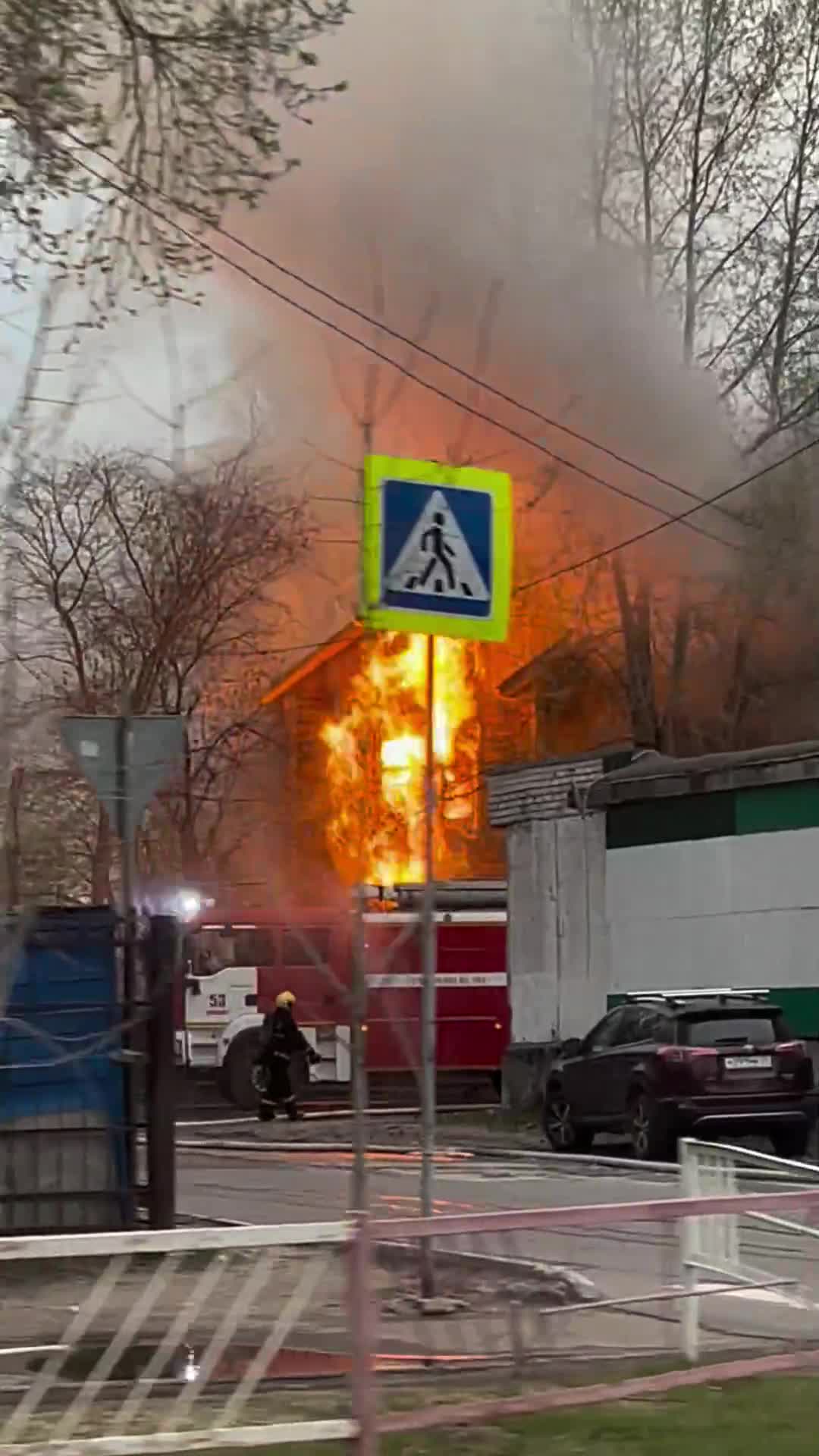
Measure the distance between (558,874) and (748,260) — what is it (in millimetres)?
9366

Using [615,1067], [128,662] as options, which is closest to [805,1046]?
[615,1067]

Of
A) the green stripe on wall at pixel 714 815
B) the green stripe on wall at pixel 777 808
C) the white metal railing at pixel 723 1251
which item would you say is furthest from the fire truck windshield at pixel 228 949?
the white metal railing at pixel 723 1251

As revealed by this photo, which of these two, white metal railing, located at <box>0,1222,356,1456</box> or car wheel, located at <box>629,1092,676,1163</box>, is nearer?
white metal railing, located at <box>0,1222,356,1456</box>

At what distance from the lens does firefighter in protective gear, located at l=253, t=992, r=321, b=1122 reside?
22.7 m

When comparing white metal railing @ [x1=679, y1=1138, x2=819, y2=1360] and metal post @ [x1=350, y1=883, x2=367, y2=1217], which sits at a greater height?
metal post @ [x1=350, y1=883, x2=367, y2=1217]

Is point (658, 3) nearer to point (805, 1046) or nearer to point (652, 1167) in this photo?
point (805, 1046)

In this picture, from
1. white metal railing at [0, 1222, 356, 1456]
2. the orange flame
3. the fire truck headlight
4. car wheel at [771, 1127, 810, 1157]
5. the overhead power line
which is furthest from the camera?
the overhead power line

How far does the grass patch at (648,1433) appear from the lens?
544cm

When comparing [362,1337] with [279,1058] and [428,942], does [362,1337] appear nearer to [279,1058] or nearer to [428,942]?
[428,942]

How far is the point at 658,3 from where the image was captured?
2375cm

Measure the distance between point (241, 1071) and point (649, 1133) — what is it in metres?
9.48

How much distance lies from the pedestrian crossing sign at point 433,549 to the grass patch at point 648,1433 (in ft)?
9.32

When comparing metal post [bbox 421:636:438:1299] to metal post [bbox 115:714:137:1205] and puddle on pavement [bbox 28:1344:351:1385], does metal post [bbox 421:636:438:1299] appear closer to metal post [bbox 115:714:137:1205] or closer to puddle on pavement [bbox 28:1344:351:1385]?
metal post [bbox 115:714:137:1205]

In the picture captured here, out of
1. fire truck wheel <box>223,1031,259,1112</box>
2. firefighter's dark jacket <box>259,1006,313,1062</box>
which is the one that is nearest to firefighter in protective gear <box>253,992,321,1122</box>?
firefighter's dark jacket <box>259,1006,313,1062</box>
